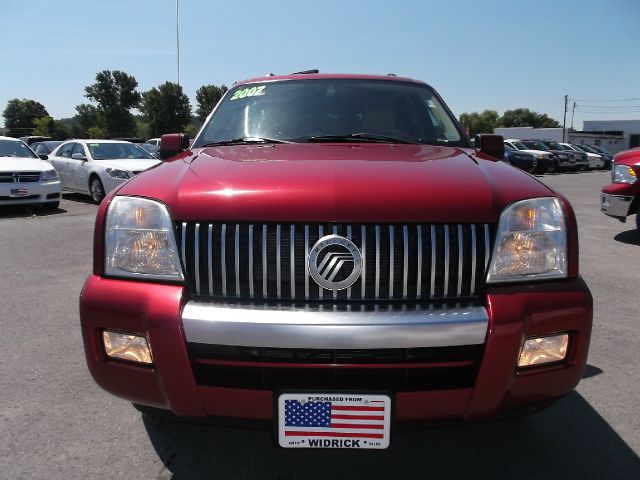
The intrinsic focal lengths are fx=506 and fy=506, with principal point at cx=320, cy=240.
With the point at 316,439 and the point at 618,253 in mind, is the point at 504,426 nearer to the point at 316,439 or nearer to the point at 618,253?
the point at 316,439

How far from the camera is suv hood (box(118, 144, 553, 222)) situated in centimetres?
175

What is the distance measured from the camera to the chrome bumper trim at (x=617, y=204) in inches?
268

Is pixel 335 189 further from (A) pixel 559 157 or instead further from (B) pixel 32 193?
(A) pixel 559 157

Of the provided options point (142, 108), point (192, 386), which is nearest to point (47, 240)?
point (192, 386)

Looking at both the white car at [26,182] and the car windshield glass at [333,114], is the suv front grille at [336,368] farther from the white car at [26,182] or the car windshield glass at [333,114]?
the white car at [26,182]

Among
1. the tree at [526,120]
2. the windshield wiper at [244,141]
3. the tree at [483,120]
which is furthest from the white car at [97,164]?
the tree at [526,120]

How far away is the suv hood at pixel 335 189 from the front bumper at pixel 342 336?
316 mm

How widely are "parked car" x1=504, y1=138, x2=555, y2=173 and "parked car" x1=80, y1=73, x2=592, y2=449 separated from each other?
2366 cm

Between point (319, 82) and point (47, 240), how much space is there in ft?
18.1

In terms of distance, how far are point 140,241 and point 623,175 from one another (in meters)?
7.03

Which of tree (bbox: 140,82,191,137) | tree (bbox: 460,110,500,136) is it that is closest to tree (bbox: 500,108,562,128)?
tree (bbox: 460,110,500,136)

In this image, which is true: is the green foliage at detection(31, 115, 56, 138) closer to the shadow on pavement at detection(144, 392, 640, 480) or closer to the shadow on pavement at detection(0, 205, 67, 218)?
the shadow on pavement at detection(0, 205, 67, 218)

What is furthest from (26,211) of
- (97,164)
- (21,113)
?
(21,113)

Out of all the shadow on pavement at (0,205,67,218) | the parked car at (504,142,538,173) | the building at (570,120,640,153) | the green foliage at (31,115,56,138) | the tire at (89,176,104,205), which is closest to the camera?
the shadow on pavement at (0,205,67,218)
